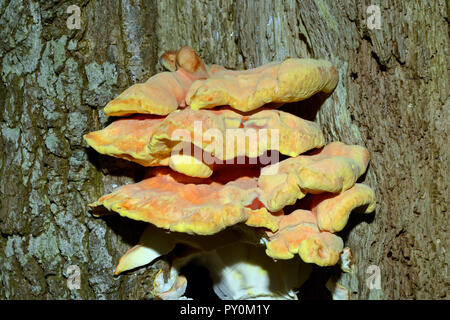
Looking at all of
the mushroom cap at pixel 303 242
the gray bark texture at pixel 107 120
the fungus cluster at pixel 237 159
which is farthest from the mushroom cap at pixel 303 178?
the gray bark texture at pixel 107 120

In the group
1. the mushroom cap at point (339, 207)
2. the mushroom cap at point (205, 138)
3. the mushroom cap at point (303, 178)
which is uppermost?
the mushroom cap at point (205, 138)

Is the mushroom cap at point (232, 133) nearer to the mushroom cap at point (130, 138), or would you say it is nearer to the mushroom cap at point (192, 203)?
the mushroom cap at point (130, 138)

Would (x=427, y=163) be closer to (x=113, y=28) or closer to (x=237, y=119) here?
(x=237, y=119)

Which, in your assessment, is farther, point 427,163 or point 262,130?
point 427,163

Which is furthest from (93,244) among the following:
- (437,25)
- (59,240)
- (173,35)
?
(437,25)

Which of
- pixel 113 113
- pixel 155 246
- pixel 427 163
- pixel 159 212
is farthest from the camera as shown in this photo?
pixel 427 163

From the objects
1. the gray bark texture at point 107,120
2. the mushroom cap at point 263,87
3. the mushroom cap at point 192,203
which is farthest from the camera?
the gray bark texture at point 107,120

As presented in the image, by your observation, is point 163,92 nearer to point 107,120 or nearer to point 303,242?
point 107,120

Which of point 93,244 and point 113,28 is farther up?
point 113,28
